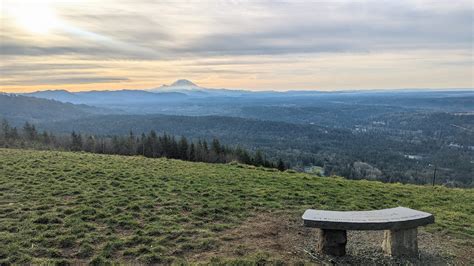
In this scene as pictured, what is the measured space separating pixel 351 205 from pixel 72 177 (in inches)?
381

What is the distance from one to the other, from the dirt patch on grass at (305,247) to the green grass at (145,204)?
1.32 feet

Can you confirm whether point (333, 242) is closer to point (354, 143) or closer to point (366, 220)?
point (366, 220)

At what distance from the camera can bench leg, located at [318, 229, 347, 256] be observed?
7.21 metres

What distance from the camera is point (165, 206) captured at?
1019 cm

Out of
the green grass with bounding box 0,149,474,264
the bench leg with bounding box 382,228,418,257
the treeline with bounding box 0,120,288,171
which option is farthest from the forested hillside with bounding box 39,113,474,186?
the bench leg with bounding box 382,228,418,257

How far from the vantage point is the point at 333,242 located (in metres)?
7.24

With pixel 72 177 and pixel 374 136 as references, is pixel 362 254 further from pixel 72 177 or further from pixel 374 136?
pixel 374 136

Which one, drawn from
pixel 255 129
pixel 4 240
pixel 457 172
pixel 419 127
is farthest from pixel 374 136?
pixel 4 240

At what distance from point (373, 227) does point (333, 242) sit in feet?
2.67

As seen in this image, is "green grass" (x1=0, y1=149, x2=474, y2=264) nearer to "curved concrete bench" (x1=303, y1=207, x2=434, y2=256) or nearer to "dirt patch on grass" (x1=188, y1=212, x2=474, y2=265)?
"dirt patch on grass" (x1=188, y1=212, x2=474, y2=265)

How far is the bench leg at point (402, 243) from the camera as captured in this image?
7.29 meters

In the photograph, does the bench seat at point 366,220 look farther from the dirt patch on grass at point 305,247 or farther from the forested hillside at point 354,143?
the forested hillside at point 354,143

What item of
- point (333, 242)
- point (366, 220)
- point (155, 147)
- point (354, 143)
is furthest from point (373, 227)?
point (354, 143)

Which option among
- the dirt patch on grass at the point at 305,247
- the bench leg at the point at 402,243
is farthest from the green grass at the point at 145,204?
the bench leg at the point at 402,243
